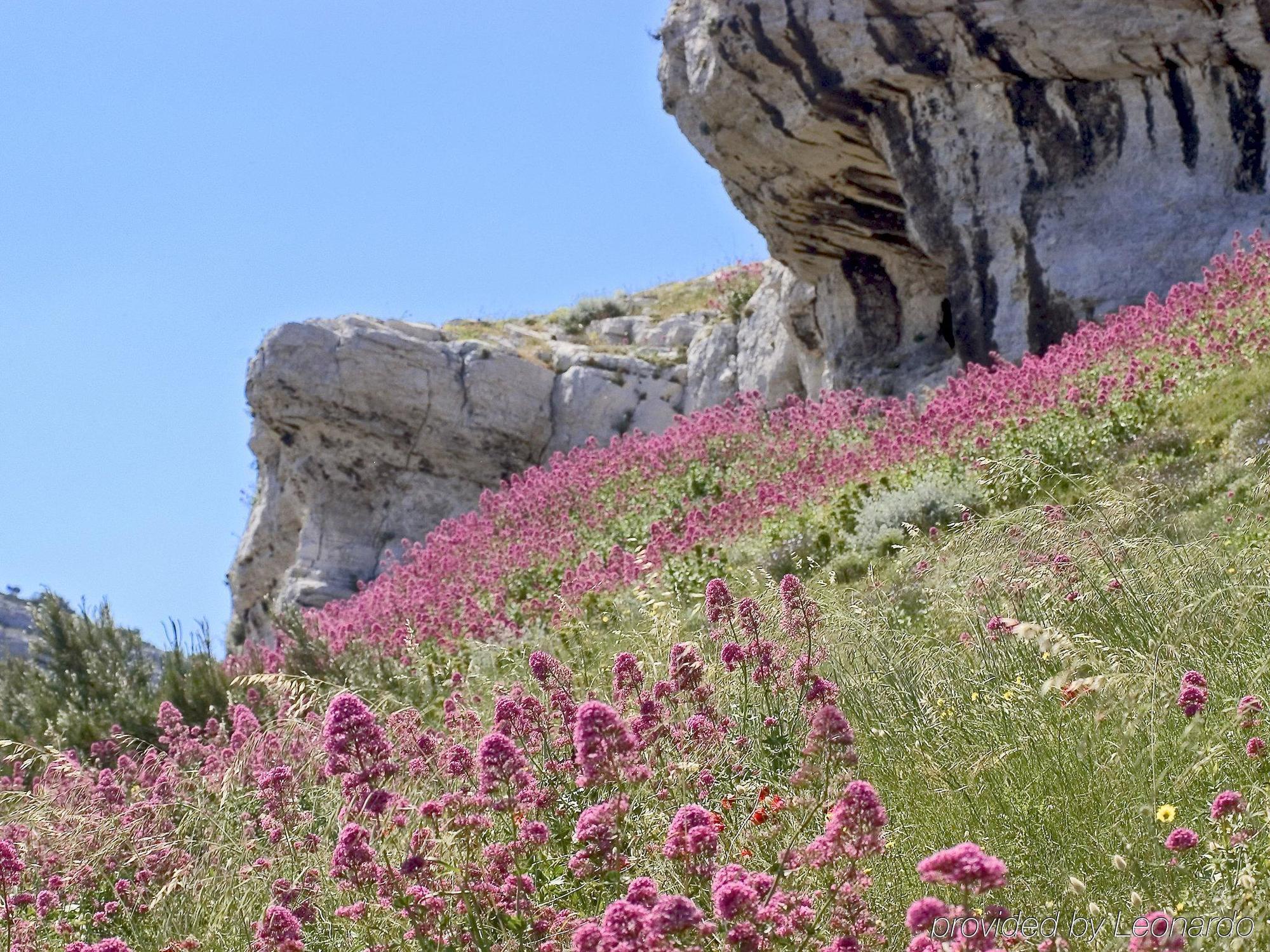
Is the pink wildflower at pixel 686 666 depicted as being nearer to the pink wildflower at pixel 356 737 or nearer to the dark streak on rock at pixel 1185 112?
the pink wildflower at pixel 356 737

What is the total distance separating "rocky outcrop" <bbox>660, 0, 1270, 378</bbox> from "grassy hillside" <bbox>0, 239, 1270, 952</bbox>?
6092 mm

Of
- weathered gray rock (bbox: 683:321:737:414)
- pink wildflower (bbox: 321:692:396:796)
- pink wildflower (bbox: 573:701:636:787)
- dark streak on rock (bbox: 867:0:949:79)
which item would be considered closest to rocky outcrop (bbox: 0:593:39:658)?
weathered gray rock (bbox: 683:321:737:414)

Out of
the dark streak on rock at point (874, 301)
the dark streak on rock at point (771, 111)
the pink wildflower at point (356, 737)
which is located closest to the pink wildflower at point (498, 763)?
the pink wildflower at point (356, 737)

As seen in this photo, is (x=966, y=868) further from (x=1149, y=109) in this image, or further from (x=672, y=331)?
(x=672, y=331)

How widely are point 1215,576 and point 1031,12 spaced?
12134mm

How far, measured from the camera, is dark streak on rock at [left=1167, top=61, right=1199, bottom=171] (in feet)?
50.1

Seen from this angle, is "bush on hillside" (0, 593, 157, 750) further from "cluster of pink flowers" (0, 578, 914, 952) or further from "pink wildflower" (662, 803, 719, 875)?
"pink wildflower" (662, 803, 719, 875)

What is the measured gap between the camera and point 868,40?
1648cm

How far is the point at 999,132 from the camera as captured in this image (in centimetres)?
1638

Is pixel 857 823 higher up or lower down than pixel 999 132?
lower down

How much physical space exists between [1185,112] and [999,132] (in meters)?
2.17

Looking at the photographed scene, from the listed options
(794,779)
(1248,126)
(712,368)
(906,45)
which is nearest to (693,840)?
(794,779)

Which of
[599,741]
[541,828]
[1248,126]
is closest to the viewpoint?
[599,741]

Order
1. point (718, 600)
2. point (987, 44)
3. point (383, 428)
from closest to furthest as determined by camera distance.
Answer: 1. point (718, 600)
2. point (987, 44)
3. point (383, 428)
